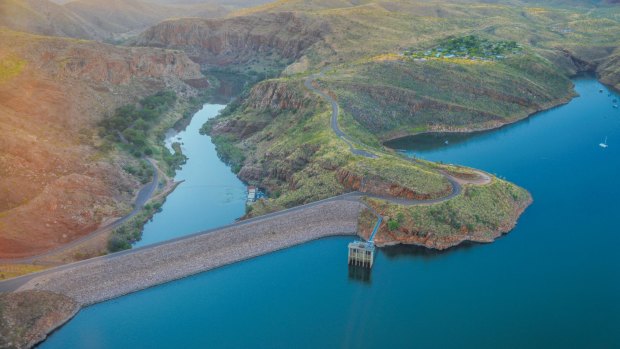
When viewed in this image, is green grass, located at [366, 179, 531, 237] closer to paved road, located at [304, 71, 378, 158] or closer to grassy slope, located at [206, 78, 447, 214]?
grassy slope, located at [206, 78, 447, 214]

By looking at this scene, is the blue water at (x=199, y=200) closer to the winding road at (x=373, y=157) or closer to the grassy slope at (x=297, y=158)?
the grassy slope at (x=297, y=158)

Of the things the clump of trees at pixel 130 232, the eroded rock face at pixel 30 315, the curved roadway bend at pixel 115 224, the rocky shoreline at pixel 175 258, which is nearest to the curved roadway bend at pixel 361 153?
the rocky shoreline at pixel 175 258

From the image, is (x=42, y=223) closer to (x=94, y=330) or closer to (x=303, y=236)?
(x=94, y=330)

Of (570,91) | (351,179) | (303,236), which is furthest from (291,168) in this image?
(570,91)

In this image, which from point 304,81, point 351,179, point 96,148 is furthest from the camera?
point 304,81

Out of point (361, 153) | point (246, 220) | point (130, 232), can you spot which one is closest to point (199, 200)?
point (130, 232)

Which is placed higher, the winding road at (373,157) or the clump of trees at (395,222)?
the winding road at (373,157)
